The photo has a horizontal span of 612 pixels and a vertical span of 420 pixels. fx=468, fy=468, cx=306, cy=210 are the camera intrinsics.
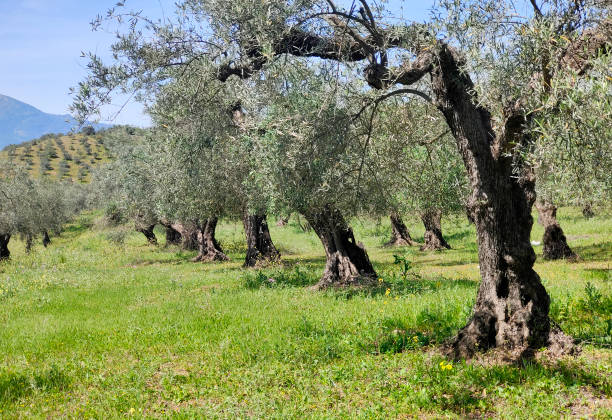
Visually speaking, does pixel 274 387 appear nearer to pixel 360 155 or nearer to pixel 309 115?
pixel 309 115

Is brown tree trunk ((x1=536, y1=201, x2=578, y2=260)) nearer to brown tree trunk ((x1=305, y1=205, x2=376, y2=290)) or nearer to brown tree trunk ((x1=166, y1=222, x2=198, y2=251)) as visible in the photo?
brown tree trunk ((x1=305, y1=205, x2=376, y2=290))

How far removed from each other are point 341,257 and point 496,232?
7.97 m

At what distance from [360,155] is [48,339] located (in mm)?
7724

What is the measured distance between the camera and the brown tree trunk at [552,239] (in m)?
18.8

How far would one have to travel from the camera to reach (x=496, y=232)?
7.04 metres

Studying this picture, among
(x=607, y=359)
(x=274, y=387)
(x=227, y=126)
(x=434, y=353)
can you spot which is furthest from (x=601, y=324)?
(x=227, y=126)

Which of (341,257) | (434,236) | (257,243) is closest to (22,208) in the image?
(257,243)

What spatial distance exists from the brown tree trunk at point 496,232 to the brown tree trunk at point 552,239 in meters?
13.2

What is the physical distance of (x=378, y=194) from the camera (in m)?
11.3

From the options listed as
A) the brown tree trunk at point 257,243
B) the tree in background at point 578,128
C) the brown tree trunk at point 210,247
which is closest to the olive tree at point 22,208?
the brown tree trunk at point 210,247

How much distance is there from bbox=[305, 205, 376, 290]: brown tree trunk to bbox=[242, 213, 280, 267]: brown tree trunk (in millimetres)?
7547

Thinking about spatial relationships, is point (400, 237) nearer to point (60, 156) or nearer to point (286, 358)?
point (286, 358)

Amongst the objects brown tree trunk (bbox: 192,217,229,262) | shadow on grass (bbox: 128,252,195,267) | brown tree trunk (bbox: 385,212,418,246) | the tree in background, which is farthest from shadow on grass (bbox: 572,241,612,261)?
shadow on grass (bbox: 128,252,195,267)

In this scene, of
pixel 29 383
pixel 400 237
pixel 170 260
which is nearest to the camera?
pixel 29 383
